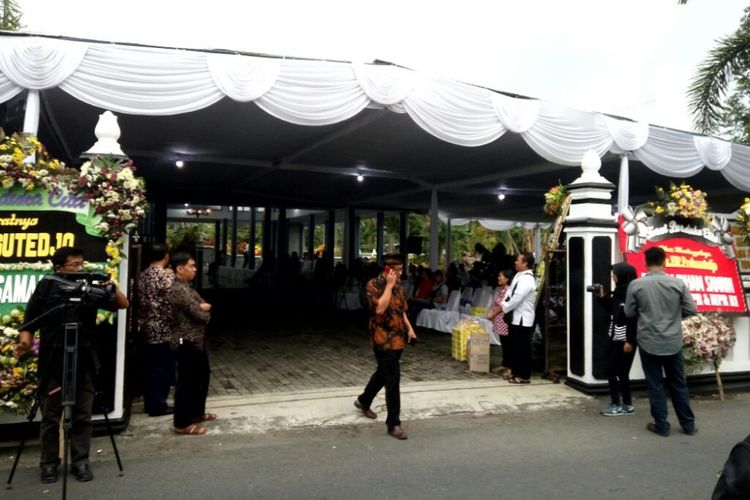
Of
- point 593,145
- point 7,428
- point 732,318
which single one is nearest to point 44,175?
point 7,428

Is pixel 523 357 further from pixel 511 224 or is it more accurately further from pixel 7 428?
pixel 511 224

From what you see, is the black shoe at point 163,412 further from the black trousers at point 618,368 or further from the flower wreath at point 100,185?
the black trousers at point 618,368

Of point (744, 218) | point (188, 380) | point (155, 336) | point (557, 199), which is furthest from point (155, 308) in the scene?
point (744, 218)

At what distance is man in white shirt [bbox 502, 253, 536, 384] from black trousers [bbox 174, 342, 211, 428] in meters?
3.60

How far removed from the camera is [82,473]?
150 inches

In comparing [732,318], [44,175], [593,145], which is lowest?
[732,318]

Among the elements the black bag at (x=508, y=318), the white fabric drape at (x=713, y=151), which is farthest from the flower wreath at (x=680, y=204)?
the black bag at (x=508, y=318)

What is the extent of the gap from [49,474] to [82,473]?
232 millimetres

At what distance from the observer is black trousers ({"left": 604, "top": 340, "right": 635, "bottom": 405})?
5453 millimetres

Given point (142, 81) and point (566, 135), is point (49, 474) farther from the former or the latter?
point (566, 135)

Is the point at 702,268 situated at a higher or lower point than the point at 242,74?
Answer: lower

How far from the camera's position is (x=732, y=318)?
6.97 metres

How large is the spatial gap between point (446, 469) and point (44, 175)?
402 cm

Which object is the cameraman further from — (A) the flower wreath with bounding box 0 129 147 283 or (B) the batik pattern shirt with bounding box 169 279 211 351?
(A) the flower wreath with bounding box 0 129 147 283
